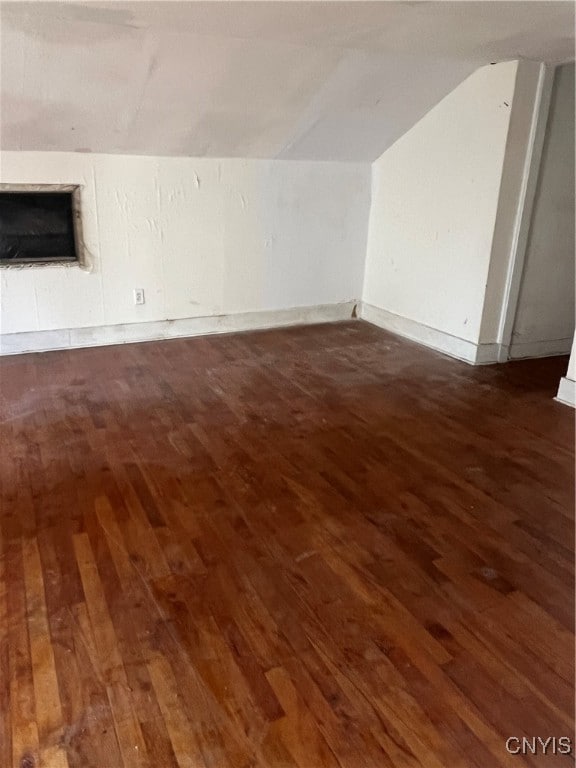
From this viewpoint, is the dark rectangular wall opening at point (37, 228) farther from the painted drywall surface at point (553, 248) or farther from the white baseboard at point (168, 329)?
the painted drywall surface at point (553, 248)

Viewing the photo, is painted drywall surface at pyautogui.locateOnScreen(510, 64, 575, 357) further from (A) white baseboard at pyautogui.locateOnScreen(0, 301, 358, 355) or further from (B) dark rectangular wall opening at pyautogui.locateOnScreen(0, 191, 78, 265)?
(B) dark rectangular wall opening at pyautogui.locateOnScreen(0, 191, 78, 265)

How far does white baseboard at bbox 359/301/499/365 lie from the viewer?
4.10 m

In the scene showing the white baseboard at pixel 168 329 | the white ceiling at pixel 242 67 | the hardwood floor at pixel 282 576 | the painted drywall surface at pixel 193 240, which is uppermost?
the white ceiling at pixel 242 67

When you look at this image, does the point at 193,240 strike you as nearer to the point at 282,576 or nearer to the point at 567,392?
the point at 567,392

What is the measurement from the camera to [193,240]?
444cm

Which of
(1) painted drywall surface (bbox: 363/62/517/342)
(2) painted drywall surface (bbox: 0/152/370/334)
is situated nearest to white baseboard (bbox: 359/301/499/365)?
(1) painted drywall surface (bbox: 363/62/517/342)

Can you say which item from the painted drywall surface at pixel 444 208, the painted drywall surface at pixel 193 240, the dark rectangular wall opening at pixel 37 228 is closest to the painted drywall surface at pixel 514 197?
the painted drywall surface at pixel 444 208

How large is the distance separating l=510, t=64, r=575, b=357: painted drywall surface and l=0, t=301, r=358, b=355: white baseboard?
60.8 inches

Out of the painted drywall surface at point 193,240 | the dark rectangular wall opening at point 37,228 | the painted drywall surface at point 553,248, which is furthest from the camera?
the painted drywall surface at point 193,240

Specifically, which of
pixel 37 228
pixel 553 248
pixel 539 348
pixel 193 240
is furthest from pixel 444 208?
pixel 37 228

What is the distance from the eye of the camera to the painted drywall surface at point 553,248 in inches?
148

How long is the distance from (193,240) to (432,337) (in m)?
1.93

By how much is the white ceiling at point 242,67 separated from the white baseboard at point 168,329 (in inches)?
47.8

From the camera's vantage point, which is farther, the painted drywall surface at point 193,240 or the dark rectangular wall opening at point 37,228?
the painted drywall surface at point 193,240
